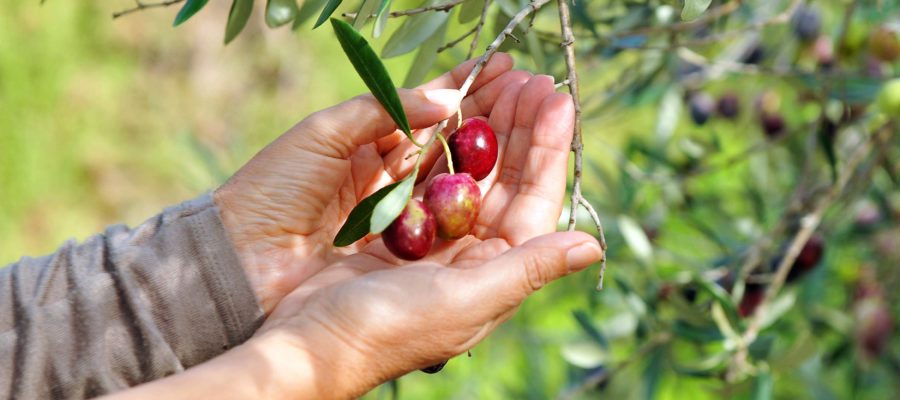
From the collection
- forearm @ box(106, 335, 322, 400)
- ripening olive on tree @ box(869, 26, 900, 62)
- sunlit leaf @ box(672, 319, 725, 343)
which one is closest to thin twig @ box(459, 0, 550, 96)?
forearm @ box(106, 335, 322, 400)

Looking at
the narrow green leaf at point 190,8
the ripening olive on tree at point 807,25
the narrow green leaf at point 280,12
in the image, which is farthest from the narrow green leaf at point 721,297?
the ripening olive on tree at point 807,25

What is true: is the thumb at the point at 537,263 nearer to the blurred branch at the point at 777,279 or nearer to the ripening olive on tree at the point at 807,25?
the blurred branch at the point at 777,279

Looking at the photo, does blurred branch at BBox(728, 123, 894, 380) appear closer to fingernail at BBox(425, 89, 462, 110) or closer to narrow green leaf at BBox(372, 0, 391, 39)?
fingernail at BBox(425, 89, 462, 110)

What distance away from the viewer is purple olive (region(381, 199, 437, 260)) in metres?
1.08

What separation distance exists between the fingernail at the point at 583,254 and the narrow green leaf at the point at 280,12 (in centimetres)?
49

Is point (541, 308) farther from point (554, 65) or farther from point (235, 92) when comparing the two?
point (235, 92)

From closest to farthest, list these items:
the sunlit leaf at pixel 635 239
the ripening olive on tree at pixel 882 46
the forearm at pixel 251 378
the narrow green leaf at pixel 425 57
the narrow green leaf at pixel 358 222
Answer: the forearm at pixel 251 378, the narrow green leaf at pixel 358 222, the narrow green leaf at pixel 425 57, the sunlit leaf at pixel 635 239, the ripening olive on tree at pixel 882 46

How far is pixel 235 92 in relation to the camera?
4.70 meters

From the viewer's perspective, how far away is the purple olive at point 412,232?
3.53 feet

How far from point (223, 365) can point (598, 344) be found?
2.93ft

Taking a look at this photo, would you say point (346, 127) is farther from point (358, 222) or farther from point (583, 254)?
point (583, 254)

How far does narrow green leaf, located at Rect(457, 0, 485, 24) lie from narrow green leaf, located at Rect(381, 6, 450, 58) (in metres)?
0.02

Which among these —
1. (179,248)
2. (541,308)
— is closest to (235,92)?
(541,308)

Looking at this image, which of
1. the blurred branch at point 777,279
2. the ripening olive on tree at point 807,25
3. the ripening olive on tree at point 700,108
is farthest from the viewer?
the ripening olive on tree at point 700,108
